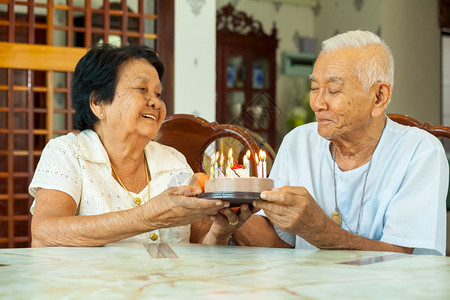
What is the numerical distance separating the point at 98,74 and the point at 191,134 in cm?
39

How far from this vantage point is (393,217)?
5.43 feet

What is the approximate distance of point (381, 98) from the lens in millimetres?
1821

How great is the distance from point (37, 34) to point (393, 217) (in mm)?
4276

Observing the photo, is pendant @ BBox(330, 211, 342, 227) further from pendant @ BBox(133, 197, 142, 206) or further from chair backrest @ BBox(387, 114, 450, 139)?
pendant @ BBox(133, 197, 142, 206)

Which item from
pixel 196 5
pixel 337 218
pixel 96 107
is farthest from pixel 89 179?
pixel 196 5

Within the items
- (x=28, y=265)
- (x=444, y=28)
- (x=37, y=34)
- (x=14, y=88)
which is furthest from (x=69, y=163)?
(x=444, y=28)

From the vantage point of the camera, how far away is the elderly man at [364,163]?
1648 millimetres

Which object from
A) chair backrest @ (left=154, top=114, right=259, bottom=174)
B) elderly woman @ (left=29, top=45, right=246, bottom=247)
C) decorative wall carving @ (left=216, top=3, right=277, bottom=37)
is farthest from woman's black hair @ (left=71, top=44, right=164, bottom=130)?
decorative wall carving @ (left=216, top=3, right=277, bottom=37)

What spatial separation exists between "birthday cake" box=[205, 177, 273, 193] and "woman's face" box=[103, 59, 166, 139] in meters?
0.55

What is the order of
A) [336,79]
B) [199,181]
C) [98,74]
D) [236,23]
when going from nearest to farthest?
[199,181]
[336,79]
[98,74]
[236,23]

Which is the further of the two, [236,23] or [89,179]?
[236,23]

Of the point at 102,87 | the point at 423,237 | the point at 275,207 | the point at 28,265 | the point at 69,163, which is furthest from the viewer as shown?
the point at 102,87

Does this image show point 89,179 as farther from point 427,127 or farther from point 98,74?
point 427,127

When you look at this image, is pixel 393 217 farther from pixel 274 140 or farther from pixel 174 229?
pixel 274 140
